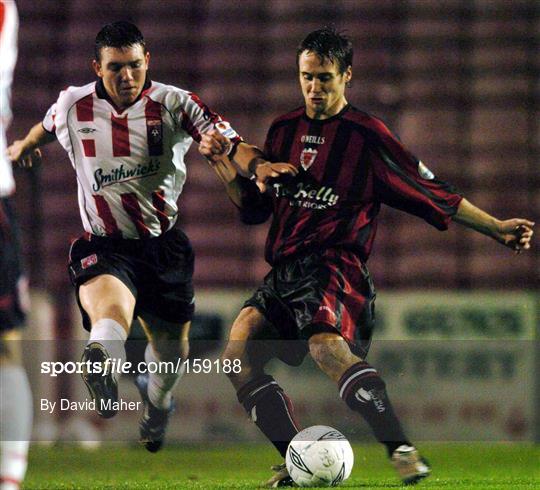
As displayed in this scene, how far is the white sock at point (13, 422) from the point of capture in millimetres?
2854

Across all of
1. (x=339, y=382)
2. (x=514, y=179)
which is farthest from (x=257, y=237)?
(x=339, y=382)

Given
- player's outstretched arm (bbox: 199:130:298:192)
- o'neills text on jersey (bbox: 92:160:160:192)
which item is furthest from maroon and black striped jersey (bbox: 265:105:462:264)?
o'neills text on jersey (bbox: 92:160:160:192)

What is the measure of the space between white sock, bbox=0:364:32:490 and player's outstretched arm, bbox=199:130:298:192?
1.61 metres

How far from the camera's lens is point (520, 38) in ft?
26.1

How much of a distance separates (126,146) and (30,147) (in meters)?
0.50

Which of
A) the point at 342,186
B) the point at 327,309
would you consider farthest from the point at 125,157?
the point at 327,309

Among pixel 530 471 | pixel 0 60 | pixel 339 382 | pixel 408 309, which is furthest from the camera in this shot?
pixel 408 309

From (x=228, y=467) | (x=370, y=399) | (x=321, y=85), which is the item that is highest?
(x=321, y=85)

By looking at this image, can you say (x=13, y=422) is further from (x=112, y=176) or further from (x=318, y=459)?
(x=112, y=176)

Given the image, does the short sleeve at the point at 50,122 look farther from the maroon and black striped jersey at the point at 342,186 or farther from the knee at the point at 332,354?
the knee at the point at 332,354

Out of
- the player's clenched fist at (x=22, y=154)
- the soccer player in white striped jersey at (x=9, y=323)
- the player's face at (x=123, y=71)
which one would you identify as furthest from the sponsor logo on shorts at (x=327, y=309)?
the soccer player in white striped jersey at (x=9, y=323)

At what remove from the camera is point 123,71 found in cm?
455

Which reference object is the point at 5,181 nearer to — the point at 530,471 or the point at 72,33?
the point at 530,471

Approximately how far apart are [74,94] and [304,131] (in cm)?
100
